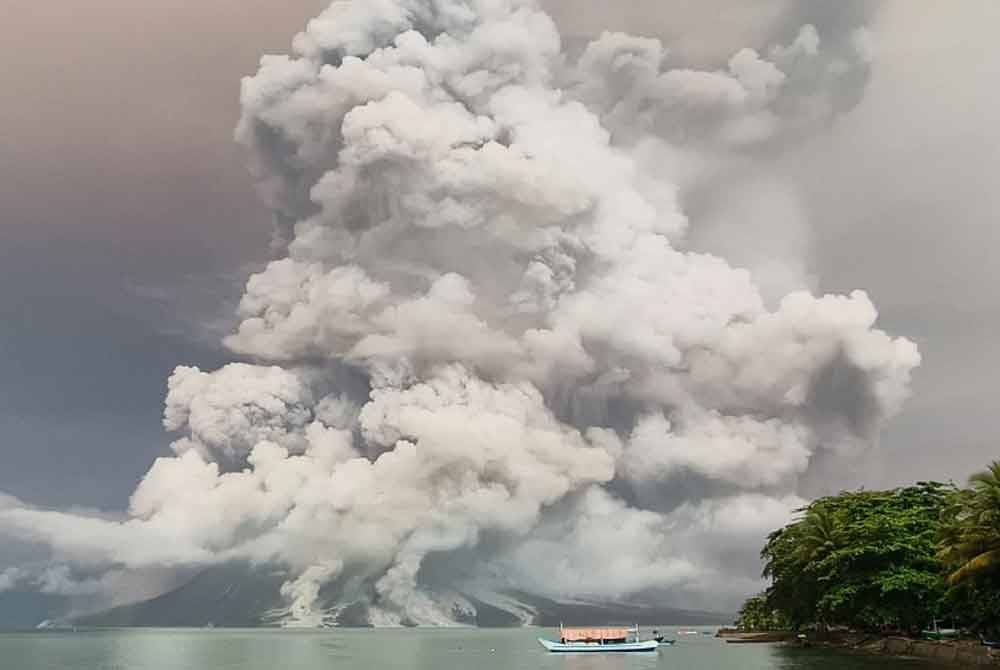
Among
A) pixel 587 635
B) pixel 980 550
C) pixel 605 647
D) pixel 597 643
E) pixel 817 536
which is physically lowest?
pixel 605 647

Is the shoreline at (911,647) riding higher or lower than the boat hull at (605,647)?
higher

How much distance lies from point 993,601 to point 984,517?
687 cm

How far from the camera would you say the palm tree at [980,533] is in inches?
2707

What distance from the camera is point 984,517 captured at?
70.0m

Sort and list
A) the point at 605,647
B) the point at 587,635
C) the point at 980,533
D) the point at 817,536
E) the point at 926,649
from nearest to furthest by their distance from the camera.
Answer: the point at 980,533 < the point at 926,649 < the point at 817,536 < the point at 605,647 < the point at 587,635

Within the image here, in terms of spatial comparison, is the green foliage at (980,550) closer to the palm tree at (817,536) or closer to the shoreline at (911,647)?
the shoreline at (911,647)

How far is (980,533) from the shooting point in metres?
69.9

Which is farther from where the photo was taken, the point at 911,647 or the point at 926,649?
the point at 911,647

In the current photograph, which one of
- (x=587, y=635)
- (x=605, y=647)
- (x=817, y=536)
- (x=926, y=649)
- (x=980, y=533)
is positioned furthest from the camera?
(x=587, y=635)

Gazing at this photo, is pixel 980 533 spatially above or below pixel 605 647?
above

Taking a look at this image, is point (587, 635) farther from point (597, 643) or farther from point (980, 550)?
point (980, 550)

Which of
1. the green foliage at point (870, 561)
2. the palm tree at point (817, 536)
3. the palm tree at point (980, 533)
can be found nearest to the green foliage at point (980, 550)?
the palm tree at point (980, 533)

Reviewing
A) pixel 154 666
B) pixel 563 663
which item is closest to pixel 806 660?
pixel 563 663

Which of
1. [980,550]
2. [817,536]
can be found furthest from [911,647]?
[980,550]
